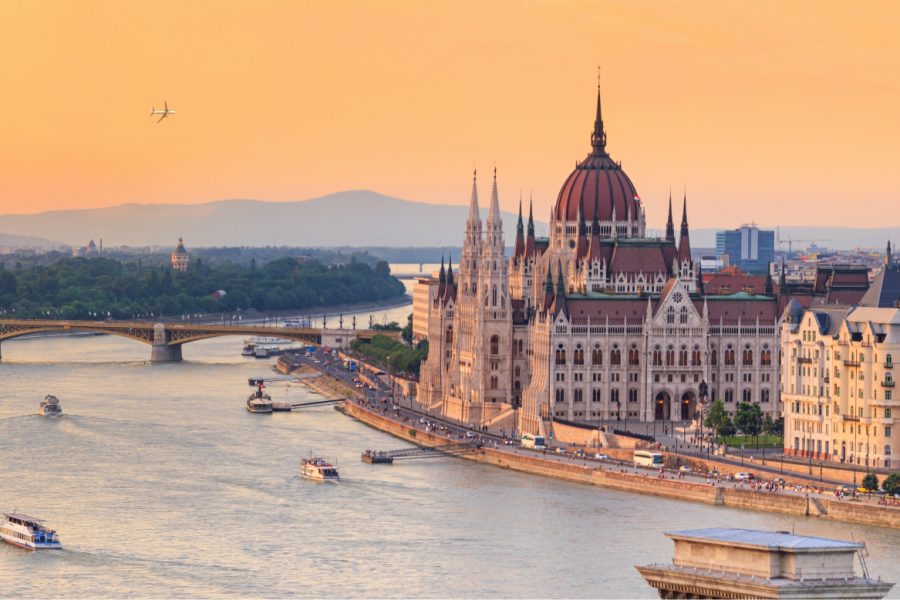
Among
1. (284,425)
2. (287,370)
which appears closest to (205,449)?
(284,425)

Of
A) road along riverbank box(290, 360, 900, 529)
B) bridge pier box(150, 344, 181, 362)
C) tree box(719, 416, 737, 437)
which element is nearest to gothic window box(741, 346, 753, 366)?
tree box(719, 416, 737, 437)

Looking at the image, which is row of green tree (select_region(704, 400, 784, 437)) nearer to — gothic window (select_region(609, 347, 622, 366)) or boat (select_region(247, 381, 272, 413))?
gothic window (select_region(609, 347, 622, 366))

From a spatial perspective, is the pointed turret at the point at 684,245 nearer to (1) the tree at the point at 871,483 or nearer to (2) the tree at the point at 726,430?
(2) the tree at the point at 726,430

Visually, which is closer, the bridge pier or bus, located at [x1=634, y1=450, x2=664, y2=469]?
bus, located at [x1=634, y1=450, x2=664, y2=469]

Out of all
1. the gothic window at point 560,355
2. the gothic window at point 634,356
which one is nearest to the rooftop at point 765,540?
the gothic window at point 560,355

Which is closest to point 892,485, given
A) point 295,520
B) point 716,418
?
point 716,418
